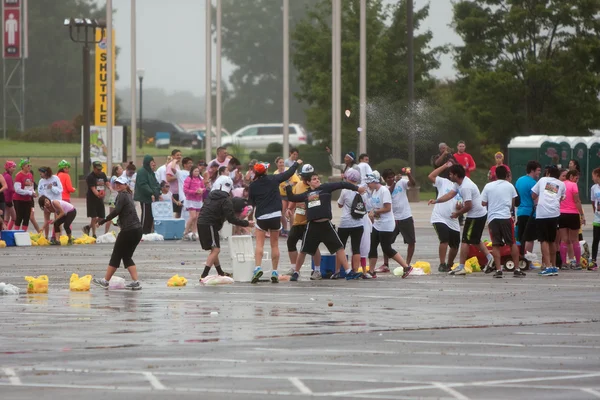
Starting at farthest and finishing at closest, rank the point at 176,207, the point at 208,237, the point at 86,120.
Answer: the point at 86,120, the point at 176,207, the point at 208,237

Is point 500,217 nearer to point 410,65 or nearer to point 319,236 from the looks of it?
point 319,236

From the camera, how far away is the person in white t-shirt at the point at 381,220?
67.0 feet

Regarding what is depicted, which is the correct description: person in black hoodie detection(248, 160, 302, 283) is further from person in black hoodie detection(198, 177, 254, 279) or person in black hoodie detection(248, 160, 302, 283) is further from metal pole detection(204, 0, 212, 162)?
metal pole detection(204, 0, 212, 162)

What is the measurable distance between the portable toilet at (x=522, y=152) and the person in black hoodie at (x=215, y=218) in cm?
2537

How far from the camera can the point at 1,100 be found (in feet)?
333

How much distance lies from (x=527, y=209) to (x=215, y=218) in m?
5.42

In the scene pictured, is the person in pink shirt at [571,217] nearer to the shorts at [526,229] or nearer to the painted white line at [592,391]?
the shorts at [526,229]

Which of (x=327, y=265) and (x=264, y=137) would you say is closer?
(x=327, y=265)

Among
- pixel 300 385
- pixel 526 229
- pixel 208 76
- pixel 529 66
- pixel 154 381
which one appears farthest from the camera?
pixel 529 66

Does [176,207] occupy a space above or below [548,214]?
below

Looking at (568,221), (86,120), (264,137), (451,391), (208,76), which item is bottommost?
(451,391)

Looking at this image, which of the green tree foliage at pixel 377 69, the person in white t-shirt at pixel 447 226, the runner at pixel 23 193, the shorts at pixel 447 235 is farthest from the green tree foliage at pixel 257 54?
the shorts at pixel 447 235

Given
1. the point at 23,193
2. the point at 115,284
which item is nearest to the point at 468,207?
the point at 115,284

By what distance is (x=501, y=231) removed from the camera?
20266 mm
